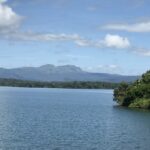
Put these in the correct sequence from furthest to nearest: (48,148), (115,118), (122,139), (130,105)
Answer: (130,105) < (115,118) < (122,139) < (48,148)

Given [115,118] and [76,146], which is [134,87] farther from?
[76,146]

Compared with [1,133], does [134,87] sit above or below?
above

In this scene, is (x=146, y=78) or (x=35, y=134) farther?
(x=146, y=78)

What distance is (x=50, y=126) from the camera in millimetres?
83500

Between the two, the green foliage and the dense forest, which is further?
the dense forest

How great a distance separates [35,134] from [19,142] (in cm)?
854

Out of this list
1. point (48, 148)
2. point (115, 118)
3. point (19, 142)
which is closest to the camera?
point (48, 148)

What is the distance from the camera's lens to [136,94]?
136875mm

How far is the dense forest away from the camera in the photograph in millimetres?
134613

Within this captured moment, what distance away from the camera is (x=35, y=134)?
70688mm

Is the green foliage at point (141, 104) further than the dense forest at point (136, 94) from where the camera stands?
No

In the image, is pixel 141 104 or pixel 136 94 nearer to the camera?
pixel 141 104

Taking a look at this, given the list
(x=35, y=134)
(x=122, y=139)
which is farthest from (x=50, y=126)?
(x=122, y=139)

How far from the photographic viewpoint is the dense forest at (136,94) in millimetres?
134613
